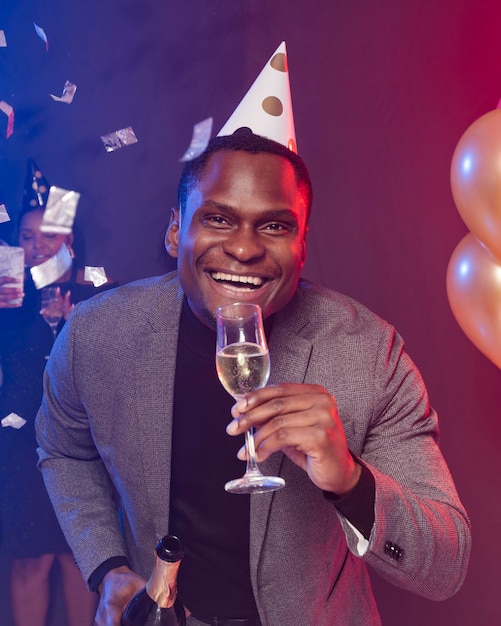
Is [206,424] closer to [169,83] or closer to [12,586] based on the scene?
[12,586]

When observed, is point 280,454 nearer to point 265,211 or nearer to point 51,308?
point 265,211

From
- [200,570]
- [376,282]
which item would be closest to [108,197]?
[376,282]

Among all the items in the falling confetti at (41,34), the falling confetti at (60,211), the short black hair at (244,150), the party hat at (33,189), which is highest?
the falling confetti at (41,34)

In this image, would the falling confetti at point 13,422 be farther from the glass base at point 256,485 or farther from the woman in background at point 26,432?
the glass base at point 256,485

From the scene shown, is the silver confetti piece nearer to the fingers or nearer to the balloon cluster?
the balloon cluster

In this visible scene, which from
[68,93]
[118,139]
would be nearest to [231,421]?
[118,139]

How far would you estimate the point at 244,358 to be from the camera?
1.32m

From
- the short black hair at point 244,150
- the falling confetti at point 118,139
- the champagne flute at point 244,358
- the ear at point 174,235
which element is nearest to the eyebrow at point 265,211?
the short black hair at point 244,150

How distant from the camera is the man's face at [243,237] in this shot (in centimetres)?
172

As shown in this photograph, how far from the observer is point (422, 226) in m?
3.22

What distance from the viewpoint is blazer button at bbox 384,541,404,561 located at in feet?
4.70

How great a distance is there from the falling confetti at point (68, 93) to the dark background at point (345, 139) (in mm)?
27

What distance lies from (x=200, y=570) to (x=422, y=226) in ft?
6.53

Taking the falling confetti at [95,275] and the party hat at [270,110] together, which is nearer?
the party hat at [270,110]
